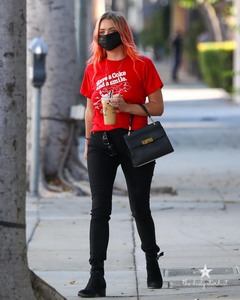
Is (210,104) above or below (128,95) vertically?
below

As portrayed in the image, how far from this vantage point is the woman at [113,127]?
693 cm

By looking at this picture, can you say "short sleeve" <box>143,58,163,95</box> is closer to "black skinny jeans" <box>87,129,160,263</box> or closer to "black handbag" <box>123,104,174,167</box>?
"black handbag" <box>123,104,174,167</box>

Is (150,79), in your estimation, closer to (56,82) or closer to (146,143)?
(146,143)

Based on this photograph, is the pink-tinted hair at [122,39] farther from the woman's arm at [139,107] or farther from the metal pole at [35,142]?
the metal pole at [35,142]

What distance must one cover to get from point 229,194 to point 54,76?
2.46 meters

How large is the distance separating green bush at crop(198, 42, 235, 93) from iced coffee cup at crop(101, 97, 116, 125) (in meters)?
21.8

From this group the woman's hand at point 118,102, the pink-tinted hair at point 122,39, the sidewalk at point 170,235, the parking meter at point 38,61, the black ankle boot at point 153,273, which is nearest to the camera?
the woman's hand at point 118,102

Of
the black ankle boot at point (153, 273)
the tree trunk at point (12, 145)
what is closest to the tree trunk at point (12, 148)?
the tree trunk at point (12, 145)

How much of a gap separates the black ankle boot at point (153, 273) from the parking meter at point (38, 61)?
4.66m

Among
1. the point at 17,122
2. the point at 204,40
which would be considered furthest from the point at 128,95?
the point at 204,40

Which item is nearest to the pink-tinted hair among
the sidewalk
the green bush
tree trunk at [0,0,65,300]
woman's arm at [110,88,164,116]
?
woman's arm at [110,88,164,116]

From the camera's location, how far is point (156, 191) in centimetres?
1227

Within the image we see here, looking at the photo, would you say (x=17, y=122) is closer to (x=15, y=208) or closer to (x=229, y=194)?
(x=15, y=208)

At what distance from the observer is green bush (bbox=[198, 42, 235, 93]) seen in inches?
1204
